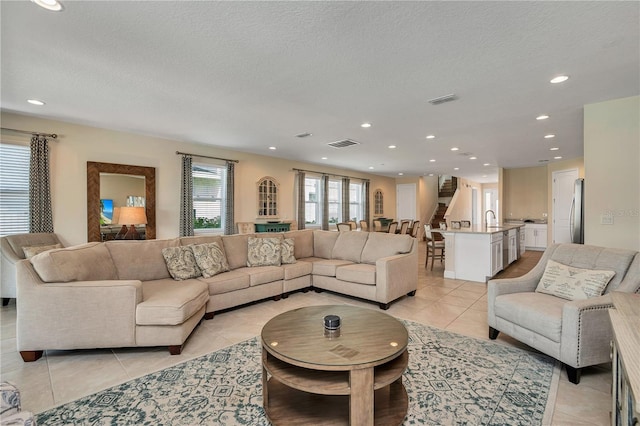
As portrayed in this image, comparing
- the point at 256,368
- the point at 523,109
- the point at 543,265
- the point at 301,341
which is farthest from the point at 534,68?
the point at 256,368

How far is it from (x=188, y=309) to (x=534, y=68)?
3893mm

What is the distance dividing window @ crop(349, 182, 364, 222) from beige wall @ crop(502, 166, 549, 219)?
4.57m

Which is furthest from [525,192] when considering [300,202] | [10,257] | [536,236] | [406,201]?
[10,257]

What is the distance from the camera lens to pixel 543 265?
9.93ft

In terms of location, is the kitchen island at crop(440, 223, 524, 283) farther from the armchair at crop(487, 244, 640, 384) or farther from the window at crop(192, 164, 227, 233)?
the window at crop(192, 164, 227, 233)

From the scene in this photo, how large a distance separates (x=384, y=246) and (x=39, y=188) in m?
5.09

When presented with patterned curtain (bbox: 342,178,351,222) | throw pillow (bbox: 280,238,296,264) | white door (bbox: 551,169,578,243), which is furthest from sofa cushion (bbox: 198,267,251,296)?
white door (bbox: 551,169,578,243)

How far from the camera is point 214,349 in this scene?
9.00ft

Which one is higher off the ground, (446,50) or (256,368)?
(446,50)

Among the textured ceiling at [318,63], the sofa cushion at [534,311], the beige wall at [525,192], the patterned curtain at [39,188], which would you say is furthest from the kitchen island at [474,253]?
the patterned curtain at [39,188]

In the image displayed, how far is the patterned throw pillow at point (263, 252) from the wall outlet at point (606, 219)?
13.8 ft

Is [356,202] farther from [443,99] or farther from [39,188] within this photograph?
[39,188]

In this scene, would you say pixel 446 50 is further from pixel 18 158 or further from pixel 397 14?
pixel 18 158

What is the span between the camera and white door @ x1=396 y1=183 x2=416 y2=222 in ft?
37.5
